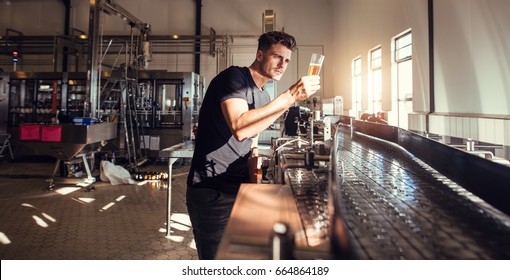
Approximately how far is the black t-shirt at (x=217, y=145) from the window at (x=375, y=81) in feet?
14.2

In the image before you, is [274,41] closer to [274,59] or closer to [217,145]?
[274,59]

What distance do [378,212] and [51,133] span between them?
12.7 feet

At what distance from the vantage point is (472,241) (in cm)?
64

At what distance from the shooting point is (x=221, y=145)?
1114 mm

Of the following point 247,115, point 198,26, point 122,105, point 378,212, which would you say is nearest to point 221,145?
point 247,115

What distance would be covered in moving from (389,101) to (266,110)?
398cm

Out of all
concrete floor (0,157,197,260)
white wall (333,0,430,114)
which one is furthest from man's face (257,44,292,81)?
white wall (333,0,430,114)

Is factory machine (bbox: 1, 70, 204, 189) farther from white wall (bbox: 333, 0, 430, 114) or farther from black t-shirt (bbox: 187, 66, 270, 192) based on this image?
black t-shirt (bbox: 187, 66, 270, 192)

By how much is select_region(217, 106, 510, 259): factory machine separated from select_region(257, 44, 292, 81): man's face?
0.41 metres

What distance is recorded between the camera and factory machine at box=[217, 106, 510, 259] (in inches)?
22.1

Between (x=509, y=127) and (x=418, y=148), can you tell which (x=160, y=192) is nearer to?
(x=418, y=148)

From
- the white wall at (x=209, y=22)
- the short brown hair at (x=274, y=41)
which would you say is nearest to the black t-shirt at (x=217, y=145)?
the short brown hair at (x=274, y=41)

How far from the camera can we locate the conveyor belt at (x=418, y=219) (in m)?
0.59

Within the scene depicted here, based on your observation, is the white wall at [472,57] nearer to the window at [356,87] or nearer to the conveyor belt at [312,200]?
the conveyor belt at [312,200]
